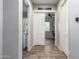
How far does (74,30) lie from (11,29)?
166 centimetres

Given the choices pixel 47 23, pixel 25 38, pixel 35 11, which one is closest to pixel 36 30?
pixel 35 11

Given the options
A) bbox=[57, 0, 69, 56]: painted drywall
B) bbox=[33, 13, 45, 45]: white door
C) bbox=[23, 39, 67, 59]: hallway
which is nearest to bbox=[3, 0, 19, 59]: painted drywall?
bbox=[23, 39, 67, 59]: hallway

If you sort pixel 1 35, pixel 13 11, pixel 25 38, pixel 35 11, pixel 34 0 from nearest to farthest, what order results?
pixel 1 35
pixel 13 11
pixel 25 38
pixel 34 0
pixel 35 11

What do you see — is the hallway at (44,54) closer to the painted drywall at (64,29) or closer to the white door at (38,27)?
the painted drywall at (64,29)

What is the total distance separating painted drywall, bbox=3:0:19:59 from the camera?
3191 mm

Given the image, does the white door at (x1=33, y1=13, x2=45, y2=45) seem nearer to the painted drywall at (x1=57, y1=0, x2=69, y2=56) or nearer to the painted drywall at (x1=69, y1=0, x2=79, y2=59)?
the painted drywall at (x1=57, y1=0, x2=69, y2=56)

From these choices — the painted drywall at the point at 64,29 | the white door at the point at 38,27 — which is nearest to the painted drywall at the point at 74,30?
the painted drywall at the point at 64,29

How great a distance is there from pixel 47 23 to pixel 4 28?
11.2 meters

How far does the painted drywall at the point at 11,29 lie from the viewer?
319 centimetres

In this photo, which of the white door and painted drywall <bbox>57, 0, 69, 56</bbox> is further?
the white door

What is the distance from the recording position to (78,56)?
3.35m

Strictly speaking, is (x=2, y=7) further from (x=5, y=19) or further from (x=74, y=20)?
(x=74, y=20)

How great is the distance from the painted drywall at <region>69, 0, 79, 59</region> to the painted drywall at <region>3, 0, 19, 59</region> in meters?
1.43

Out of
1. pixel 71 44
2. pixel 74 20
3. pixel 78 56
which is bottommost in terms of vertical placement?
pixel 78 56
